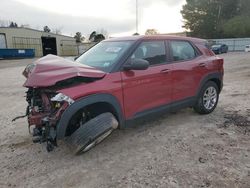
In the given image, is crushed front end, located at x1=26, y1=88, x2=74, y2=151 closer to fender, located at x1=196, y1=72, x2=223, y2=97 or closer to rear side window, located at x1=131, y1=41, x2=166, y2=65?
rear side window, located at x1=131, y1=41, x2=166, y2=65

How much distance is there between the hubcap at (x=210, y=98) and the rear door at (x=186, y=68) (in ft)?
1.52

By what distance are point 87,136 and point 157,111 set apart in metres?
1.59

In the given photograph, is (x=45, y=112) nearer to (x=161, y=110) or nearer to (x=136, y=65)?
(x=136, y=65)

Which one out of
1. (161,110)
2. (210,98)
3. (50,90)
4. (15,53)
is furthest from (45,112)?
(15,53)

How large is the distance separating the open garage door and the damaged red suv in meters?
46.3

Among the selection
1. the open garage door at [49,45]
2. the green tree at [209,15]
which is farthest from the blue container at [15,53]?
the green tree at [209,15]

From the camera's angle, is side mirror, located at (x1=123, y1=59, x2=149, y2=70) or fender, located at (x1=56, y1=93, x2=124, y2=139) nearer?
fender, located at (x1=56, y1=93, x2=124, y2=139)

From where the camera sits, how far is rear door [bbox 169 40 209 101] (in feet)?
17.2

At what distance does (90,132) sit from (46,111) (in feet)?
2.25

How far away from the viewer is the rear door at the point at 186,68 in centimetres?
523

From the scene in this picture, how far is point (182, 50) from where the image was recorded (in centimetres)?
556

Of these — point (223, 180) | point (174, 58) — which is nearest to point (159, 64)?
point (174, 58)

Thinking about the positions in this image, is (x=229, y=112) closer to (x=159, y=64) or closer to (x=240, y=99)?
(x=240, y=99)

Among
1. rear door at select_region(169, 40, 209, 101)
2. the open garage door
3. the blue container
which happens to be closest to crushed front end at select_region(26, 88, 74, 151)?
rear door at select_region(169, 40, 209, 101)
